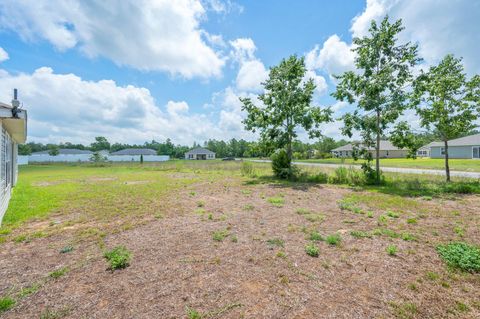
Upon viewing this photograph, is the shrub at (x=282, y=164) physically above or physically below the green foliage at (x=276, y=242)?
above

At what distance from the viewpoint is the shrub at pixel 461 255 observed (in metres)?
3.52

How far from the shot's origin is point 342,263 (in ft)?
12.2

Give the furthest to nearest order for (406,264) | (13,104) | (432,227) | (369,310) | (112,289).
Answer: (432,227) → (13,104) → (406,264) → (112,289) → (369,310)

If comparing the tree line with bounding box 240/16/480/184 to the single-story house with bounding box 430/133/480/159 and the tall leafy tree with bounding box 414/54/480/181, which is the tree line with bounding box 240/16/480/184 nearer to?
the tall leafy tree with bounding box 414/54/480/181

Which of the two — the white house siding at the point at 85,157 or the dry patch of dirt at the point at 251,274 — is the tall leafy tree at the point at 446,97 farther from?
the white house siding at the point at 85,157

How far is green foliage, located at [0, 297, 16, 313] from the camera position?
8.83ft

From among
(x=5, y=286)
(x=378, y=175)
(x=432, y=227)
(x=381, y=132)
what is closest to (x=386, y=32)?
(x=381, y=132)

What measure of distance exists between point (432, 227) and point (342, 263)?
3232mm

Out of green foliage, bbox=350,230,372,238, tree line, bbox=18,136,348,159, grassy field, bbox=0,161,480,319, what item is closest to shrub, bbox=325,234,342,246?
grassy field, bbox=0,161,480,319

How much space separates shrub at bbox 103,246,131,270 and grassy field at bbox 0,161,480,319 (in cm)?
2

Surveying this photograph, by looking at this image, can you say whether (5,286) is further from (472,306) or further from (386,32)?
(386,32)

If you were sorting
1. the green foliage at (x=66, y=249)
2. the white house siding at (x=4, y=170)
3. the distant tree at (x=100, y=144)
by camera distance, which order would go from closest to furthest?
the green foliage at (x=66, y=249) < the white house siding at (x=4, y=170) < the distant tree at (x=100, y=144)

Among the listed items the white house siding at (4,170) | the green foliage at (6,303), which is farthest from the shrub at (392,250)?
the white house siding at (4,170)

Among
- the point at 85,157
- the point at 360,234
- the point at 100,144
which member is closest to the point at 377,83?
the point at 360,234
